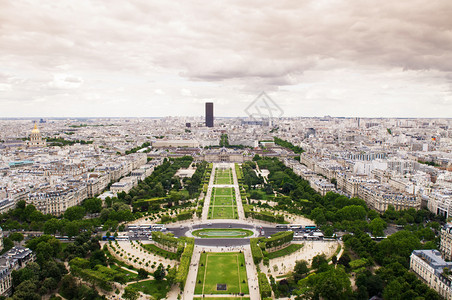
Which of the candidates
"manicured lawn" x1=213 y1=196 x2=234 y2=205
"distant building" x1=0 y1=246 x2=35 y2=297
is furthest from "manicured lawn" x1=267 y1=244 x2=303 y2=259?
"distant building" x1=0 y1=246 x2=35 y2=297

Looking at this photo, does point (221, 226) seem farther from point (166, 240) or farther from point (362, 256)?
point (362, 256)

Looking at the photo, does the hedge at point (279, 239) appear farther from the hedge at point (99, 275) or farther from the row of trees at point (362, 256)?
the hedge at point (99, 275)

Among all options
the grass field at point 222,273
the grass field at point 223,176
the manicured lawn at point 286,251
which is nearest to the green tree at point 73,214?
the grass field at point 222,273

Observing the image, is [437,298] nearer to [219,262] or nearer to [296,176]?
[219,262]

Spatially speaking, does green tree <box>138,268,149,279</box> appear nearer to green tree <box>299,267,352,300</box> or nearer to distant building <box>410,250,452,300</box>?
green tree <box>299,267,352,300</box>

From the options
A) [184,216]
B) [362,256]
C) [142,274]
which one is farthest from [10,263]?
[362,256]

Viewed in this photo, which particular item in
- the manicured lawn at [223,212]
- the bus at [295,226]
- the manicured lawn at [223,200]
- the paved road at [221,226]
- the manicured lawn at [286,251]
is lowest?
the manicured lawn at [286,251]

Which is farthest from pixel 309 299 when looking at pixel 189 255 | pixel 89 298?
pixel 89 298
